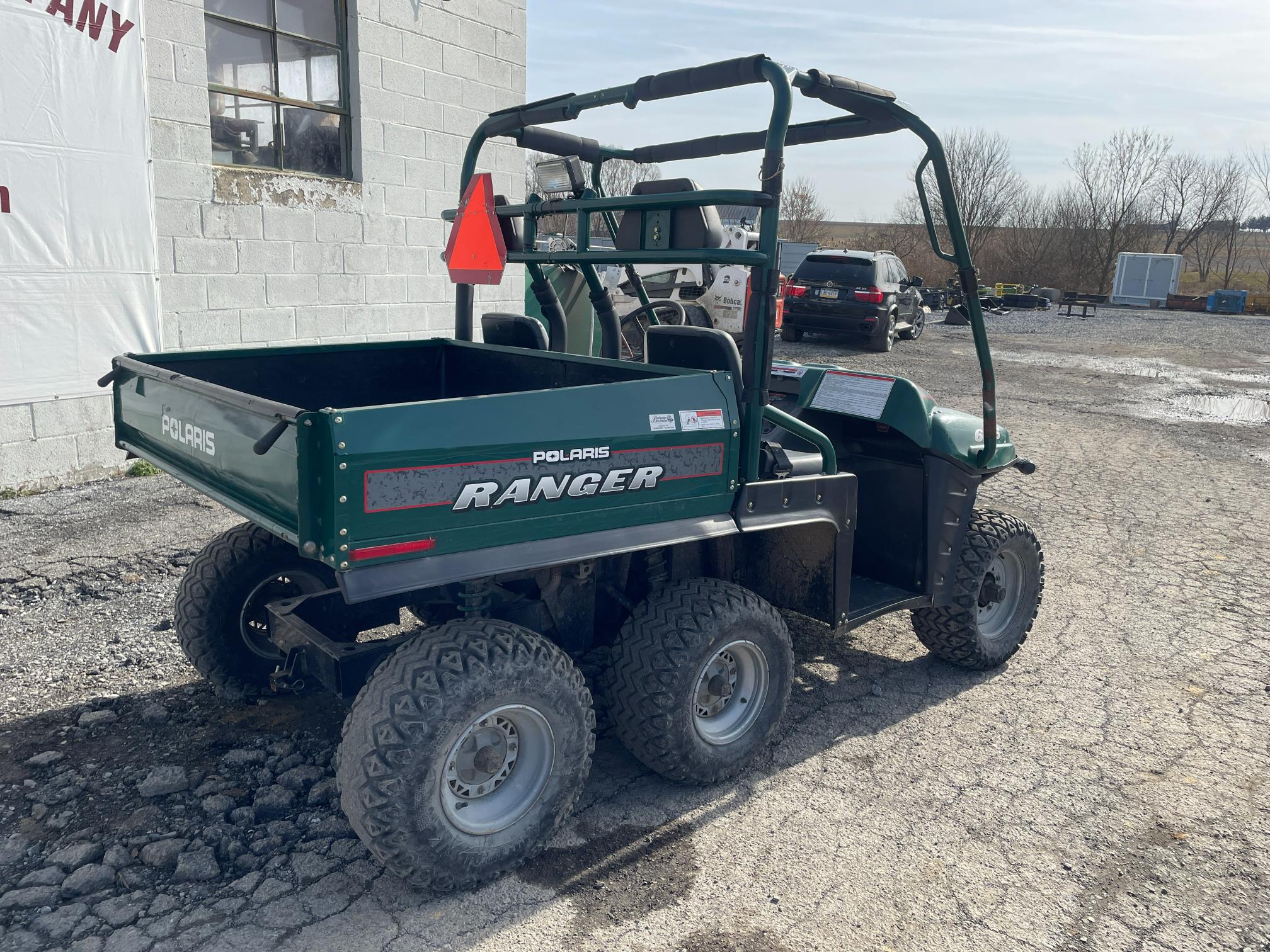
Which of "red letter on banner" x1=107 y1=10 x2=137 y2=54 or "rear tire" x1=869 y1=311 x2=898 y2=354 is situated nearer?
"red letter on banner" x1=107 y1=10 x2=137 y2=54

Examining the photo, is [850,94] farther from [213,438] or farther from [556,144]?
[213,438]

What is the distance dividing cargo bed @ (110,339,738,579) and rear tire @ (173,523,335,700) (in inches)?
17.6

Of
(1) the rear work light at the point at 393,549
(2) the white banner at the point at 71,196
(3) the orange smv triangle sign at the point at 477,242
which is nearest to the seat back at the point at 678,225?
(3) the orange smv triangle sign at the point at 477,242

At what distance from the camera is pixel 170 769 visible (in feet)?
10.9

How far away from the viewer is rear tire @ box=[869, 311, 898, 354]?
17859mm

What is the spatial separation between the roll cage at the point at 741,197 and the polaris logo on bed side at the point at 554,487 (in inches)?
18.0

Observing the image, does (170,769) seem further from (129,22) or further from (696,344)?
(129,22)

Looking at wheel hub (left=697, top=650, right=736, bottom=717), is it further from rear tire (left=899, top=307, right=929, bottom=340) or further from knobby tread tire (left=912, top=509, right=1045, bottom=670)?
rear tire (left=899, top=307, right=929, bottom=340)

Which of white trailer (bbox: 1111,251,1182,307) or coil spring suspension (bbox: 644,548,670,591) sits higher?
white trailer (bbox: 1111,251,1182,307)

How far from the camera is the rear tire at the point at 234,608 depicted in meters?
3.74

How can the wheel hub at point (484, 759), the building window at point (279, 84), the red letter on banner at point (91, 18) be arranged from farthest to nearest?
1. the building window at point (279, 84)
2. the red letter on banner at point (91, 18)
3. the wheel hub at point (484, 759)

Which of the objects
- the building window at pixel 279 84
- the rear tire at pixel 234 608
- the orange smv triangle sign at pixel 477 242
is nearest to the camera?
the rear tire at pixel 234 608

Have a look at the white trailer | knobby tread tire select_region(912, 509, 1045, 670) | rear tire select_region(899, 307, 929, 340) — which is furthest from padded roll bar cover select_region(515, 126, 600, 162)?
the white trailer

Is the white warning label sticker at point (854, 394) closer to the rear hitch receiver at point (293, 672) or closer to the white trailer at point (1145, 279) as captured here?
the rear hitch receiver at point (293, 672)
